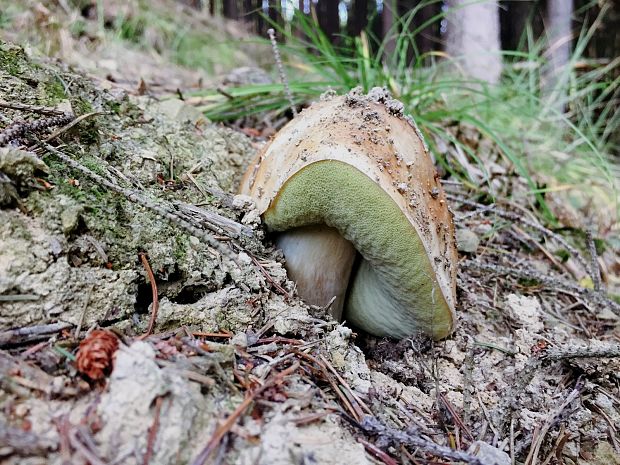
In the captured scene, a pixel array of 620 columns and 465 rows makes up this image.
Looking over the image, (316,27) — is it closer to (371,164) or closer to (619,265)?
(371,164)

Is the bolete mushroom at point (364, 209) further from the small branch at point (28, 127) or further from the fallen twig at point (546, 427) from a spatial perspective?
the small branch at point (28, 127)

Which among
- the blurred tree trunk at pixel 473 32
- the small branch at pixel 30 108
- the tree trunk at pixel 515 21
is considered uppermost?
the tree trunk at pixel 515 21

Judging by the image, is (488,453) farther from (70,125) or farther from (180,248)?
(70,125)

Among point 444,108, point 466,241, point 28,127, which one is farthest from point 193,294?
point 444,108

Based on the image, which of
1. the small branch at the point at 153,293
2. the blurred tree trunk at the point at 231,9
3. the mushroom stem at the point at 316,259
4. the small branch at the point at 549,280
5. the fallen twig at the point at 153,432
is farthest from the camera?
the blurred tree trunk at the point at 231,9

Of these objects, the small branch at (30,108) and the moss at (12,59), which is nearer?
the small branch at (30,108)

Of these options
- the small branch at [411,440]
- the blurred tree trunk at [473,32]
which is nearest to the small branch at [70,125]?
the small branch at [411,440]
